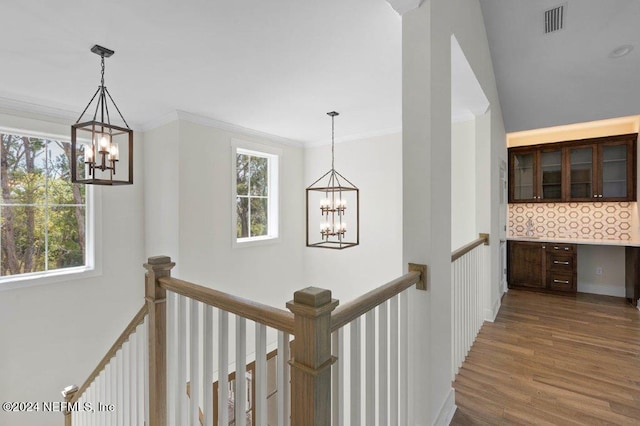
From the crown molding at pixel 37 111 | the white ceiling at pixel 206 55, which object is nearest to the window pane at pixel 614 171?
the white ceiling at pixel 206 55

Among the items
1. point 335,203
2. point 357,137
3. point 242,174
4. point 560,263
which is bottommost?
point 560,263

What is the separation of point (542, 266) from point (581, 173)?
1493 mm

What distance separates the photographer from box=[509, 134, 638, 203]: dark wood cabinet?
4164mm

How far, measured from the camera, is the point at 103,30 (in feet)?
6.26

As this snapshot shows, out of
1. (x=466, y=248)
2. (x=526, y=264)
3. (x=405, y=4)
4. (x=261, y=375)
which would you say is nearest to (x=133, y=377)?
(x=261, y=375)

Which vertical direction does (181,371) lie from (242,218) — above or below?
below

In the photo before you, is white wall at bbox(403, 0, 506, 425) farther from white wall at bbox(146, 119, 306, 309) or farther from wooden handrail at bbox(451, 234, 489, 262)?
white wall at bbox(146, 119, 306, 309)

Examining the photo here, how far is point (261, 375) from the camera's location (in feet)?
3.59

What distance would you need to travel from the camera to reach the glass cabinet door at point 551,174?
462 cm

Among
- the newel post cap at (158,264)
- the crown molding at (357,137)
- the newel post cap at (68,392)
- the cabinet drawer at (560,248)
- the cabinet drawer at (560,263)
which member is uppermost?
the crown molding at (357,137)

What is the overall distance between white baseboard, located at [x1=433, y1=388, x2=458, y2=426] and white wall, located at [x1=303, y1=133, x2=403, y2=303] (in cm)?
249

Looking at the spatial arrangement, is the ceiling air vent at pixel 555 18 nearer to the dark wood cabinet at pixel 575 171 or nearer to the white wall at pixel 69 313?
the dark wood cabinet at pixel 575 171

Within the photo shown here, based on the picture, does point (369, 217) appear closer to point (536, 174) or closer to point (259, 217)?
point (259, 217)

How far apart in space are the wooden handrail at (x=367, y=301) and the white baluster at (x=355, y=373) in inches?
2.5
